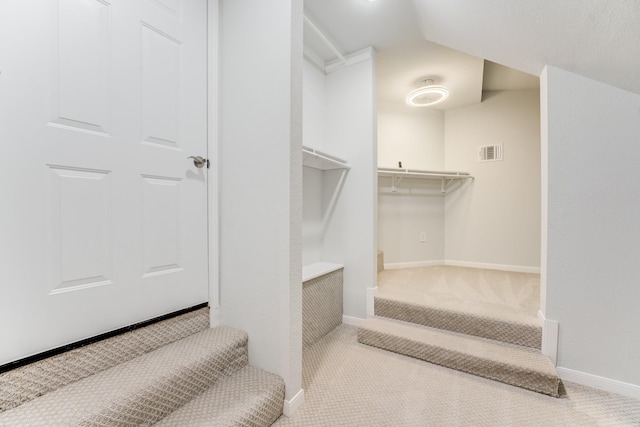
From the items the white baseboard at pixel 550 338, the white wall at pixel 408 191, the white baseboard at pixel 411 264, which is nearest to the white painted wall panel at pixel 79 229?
the white baseboard at pixel 550 338

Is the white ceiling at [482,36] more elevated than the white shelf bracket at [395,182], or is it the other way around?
the white ceiling at [482,36]

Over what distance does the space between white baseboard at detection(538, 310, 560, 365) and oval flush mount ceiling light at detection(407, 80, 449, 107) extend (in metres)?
2.29

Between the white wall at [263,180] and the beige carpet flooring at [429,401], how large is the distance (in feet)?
0.77

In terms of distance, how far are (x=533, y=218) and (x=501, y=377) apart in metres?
2.27

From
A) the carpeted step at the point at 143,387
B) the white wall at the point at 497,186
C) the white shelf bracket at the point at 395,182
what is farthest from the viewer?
the white shelf bracket at the point at 395,182

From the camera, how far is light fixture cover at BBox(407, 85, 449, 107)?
2773 mm

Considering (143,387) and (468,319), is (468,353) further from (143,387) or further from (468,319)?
(143,387)

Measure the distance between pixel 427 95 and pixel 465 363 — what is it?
2576 mm

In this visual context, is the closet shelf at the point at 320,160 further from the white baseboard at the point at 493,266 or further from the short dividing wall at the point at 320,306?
the white baseboard at the point at 493,266

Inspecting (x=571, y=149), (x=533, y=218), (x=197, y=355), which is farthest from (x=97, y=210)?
(x=533, y=218)

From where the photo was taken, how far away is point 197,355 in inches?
48.4

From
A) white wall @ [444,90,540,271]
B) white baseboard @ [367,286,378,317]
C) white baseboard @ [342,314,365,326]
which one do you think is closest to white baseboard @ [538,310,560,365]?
white baseboard @ [367,286,378,317]

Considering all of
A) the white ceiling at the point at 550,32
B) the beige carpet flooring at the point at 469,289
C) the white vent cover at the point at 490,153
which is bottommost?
the beige carpet flooring at the point at 469,289

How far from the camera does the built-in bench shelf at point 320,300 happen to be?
→ 1.96m
